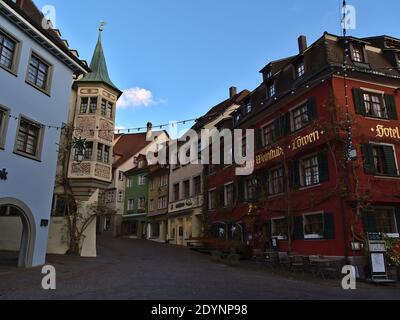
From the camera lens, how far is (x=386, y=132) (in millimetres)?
19375

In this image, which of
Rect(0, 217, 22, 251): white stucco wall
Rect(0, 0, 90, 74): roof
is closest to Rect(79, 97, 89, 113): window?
Rect(0, 0, 90, 74): roof

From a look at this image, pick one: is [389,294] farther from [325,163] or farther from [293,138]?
[293,138]

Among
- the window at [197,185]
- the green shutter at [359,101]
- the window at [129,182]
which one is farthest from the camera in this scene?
the window at [129,182]

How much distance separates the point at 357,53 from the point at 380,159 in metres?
5.98

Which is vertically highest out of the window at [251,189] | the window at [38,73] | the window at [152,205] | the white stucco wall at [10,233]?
the window at [38,73]

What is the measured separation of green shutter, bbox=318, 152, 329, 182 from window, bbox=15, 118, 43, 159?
13.5 metres

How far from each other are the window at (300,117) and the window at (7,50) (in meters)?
14.6

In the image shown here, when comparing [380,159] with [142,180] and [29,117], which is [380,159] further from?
[142,180]

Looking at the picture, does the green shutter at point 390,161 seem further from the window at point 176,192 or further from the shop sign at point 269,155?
the window at point 176,192

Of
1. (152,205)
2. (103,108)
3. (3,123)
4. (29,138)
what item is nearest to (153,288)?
(3,123)

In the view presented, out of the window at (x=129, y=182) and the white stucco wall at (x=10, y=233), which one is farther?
the window at (x=129, y=182)

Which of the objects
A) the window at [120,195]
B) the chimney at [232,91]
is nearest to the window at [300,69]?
the chimney at [232,91]

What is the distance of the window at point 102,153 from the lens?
23500 mm

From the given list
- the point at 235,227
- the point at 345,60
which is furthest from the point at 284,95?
the point at 235,227
